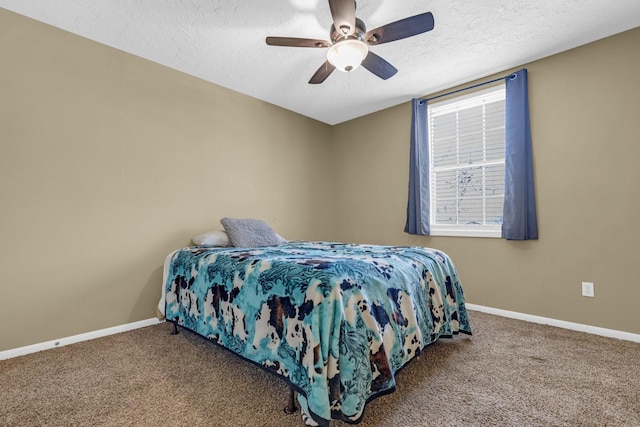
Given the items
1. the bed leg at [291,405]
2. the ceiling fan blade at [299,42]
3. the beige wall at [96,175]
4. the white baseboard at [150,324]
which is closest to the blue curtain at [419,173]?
the white baseboard at [150,324]

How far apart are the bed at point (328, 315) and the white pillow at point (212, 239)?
452mm

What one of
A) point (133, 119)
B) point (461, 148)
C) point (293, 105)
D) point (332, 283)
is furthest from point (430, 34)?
point (133, 119)

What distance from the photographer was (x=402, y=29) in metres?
1.72

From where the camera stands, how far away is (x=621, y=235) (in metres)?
2.21

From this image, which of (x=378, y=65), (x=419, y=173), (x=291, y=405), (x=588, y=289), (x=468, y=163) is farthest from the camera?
(x=419, y=173)

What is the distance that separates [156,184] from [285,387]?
6.98 ft

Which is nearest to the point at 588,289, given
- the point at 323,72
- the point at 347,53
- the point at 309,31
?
the point at 347,53

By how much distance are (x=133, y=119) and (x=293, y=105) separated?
1817 mm

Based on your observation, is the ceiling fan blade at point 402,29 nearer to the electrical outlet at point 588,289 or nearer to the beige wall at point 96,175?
the beige wall at point 96,175

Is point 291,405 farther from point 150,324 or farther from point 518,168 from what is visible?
point 518,168

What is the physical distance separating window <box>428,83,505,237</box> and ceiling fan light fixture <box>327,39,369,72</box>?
1803mm

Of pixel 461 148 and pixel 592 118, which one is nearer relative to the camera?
pixel 592 118

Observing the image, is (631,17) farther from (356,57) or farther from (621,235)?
(356,57)

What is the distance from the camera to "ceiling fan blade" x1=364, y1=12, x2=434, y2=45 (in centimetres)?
164
